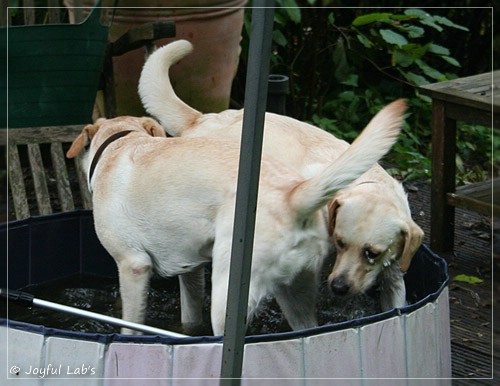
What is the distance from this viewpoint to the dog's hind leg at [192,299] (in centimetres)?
365

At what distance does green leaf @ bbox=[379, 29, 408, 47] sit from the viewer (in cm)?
566

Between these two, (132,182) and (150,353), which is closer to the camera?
(150,353)

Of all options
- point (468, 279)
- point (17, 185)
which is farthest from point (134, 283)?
point (468, 279)

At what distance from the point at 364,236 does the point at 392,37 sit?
2.95 meters

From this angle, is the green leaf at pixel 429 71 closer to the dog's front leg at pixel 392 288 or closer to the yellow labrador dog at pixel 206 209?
the dog's front leg at pixel 392 288

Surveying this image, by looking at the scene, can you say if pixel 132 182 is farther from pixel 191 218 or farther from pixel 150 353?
pixel 150 353

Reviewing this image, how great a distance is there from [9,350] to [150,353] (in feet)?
1.48

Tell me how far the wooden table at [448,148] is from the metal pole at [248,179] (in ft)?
6.93

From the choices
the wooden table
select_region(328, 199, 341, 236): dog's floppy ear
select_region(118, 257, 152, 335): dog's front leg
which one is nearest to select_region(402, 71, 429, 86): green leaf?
the wooden table

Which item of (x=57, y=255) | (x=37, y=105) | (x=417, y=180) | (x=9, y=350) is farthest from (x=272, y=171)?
(x=417, y=180)

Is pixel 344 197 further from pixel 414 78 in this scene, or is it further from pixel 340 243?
pixel 414 78

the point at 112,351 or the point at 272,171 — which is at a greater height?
the point at 272,171

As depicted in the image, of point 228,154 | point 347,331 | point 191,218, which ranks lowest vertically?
point 347,331

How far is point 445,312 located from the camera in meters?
3.09
